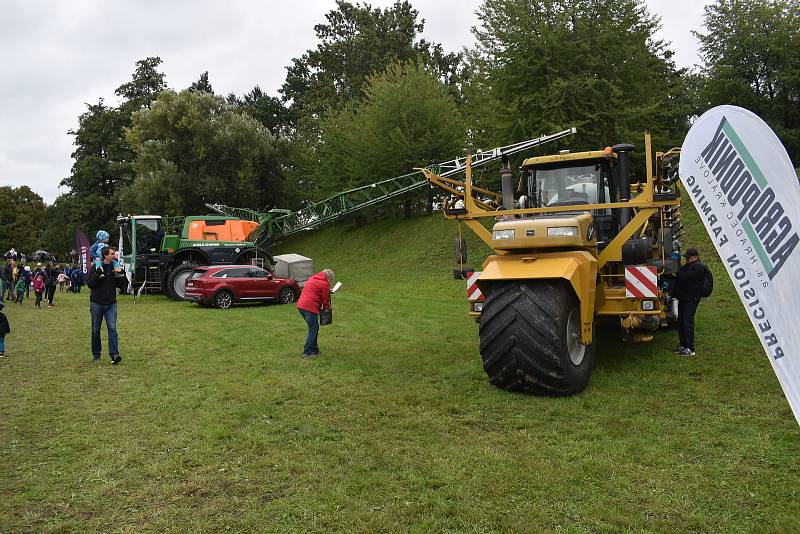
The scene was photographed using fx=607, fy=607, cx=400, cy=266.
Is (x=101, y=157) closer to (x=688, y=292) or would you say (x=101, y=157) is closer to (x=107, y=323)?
(x=107, y=323)

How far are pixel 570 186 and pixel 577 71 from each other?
13.8m

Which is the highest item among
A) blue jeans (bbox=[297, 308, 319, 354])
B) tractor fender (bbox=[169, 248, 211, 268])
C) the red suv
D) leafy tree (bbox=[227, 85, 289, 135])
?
leafy tree (bbox=[227, 85, 289, 135])

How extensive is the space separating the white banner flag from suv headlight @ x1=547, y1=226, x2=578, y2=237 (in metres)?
4.05

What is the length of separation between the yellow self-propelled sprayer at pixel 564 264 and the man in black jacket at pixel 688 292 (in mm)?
230

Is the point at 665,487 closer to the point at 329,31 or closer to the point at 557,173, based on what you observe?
the point at 557,173

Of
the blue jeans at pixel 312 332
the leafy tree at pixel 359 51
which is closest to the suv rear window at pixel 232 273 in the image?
the blue jeans at pixel 312 332

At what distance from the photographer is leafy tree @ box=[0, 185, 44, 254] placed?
6656 cm

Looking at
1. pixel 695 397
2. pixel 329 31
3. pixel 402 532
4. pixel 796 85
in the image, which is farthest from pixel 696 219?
pixel 329 31

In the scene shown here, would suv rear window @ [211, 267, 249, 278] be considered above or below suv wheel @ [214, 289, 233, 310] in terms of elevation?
above

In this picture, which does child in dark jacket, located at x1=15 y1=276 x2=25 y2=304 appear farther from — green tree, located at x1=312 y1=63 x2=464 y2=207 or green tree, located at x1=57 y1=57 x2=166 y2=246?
green tree, located at x1=57 y1=57 x2=166 y2=246

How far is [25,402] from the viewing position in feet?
23.4

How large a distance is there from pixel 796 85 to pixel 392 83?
17.3 m

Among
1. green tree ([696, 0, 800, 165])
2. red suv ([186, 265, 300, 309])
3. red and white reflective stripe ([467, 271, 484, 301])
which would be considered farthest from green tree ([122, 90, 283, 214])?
red and white reflective stripe ([467, 271, 484, 301])

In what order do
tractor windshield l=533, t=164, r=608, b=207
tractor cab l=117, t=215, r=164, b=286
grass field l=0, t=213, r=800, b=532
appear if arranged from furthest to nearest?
tractor cab l=117, t=215, r=164, b=286 < tractor windshield l=533, t=164, r=608, b=207 < grass field l=0, t=213, r=800, b=532
